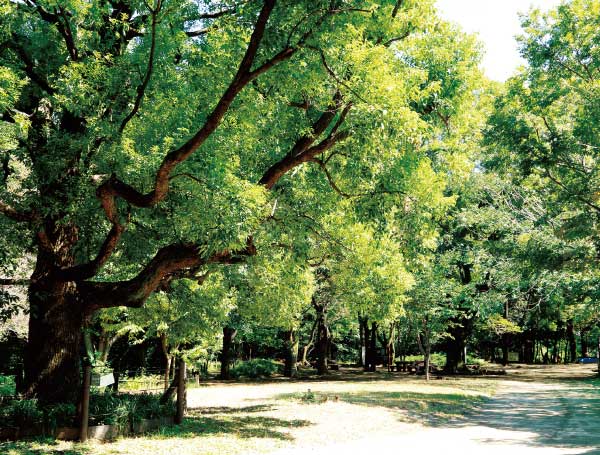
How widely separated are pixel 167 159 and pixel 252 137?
259 centimetres

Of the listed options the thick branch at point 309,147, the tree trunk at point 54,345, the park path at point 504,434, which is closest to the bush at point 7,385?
the tree trunk at point 54,345

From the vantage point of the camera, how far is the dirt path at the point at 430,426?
10477 mm

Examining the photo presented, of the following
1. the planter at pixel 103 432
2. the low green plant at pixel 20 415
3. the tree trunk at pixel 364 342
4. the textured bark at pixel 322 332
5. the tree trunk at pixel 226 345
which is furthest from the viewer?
the tree trunk at pixel 364 342

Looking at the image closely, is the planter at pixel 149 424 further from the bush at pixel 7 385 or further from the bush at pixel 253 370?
the bush at pixel 253 370

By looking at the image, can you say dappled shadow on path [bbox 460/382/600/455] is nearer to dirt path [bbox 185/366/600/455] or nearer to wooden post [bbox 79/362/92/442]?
dirt path [bbox 185/366/600/455]

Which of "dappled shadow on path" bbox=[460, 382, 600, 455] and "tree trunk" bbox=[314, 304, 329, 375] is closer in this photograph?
"dappled shadow on path" bbox=[460, 382, 600, 455]

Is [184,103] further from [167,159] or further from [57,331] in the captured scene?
[57,331]

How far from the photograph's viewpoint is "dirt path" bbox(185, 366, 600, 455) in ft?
34.4

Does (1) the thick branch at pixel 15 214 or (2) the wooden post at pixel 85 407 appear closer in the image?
(1) the thick branch at pixel 15 214

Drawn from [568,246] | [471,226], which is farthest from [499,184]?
[568,246]

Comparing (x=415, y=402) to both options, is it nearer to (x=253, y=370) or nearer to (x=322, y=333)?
(x=322, y=333)

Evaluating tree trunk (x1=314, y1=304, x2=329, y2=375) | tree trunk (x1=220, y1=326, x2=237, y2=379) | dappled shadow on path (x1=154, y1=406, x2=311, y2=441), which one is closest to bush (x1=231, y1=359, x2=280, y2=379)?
tree trunk (x1=220, y1=326, x2=237, y2=379)

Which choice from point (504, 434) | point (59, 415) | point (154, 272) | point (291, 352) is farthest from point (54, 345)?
point (291, 352)

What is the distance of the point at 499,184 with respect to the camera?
28.1 metres
